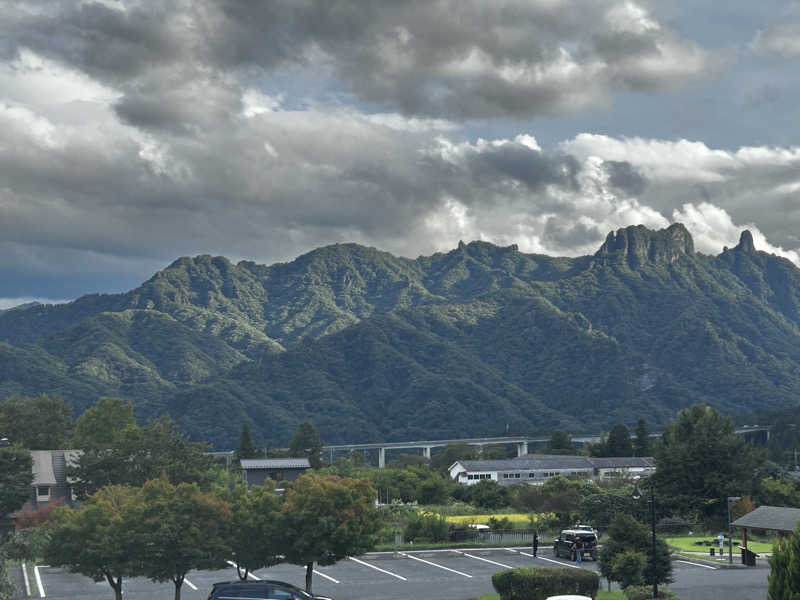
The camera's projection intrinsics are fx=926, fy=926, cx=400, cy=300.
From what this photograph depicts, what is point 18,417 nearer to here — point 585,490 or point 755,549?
point 585,490

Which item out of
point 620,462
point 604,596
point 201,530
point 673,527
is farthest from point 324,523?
point 620,462

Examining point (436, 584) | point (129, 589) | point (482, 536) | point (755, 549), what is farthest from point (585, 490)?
point (129, 589)

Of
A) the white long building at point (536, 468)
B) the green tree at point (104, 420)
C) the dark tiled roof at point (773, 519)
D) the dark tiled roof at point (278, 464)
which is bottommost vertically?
the white long building at point (536, 468)

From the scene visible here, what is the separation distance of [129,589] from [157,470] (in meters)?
28.9

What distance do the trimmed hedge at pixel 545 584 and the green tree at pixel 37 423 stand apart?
242 feet

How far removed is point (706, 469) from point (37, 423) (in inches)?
3083

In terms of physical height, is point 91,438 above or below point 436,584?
above

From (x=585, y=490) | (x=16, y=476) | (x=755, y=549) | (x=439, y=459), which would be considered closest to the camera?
(x=755, y=549)

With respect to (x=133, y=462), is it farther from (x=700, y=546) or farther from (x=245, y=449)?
(x=245, y=449)

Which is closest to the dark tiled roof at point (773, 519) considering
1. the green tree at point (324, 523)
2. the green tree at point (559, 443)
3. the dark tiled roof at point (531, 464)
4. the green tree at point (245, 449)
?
the green tree at point (324, 523)

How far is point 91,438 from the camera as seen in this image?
100 meters

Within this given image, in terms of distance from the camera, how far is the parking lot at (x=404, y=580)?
4838 cm

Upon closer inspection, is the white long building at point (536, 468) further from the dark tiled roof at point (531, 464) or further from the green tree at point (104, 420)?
the green tree at point (104, 420)

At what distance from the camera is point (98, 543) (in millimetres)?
42156
